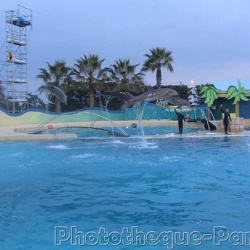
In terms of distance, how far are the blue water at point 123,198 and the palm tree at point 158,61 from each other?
28743 millimetres

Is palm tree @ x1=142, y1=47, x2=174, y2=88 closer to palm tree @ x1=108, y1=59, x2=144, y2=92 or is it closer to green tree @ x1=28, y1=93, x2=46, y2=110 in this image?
palm tree @ x1=108, y1=59, x2=144, y2=92

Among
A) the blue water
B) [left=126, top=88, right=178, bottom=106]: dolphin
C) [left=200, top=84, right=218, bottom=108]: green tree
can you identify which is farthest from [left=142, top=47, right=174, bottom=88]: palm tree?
the blue water

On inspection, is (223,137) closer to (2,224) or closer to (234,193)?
(234,193)

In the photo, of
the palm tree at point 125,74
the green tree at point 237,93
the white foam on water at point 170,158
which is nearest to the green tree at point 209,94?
the green tree at point 237,93

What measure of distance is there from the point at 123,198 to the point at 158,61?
3509 centimetres

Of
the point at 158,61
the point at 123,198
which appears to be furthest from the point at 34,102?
the point at 123,198

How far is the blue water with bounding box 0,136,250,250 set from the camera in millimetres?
4707

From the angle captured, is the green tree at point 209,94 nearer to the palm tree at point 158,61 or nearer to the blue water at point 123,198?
the palm tree at point 158,61

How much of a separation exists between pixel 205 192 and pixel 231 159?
422 centimetres

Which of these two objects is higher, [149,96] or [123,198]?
A: [149,96]

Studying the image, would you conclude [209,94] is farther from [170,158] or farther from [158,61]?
[170,158]

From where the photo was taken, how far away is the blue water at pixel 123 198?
4707mm

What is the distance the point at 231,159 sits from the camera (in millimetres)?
10820

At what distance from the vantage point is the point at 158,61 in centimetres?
4047
